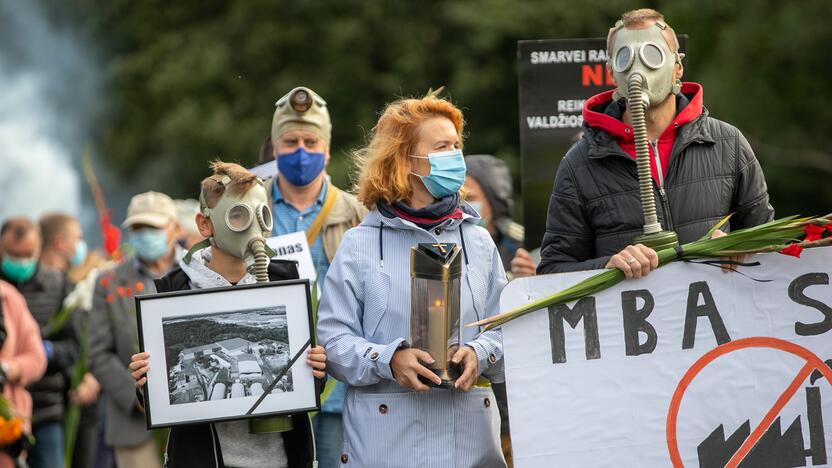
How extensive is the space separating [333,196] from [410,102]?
1.79m

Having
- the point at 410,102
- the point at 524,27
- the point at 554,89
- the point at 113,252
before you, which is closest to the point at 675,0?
the point at 524,27

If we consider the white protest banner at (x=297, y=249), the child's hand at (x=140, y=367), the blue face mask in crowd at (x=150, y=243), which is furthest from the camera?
the blue face mask in crowd at (x=150, y=243)

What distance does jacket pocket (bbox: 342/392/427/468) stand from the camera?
220 inches

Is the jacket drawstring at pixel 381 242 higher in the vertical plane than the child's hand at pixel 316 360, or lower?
higher

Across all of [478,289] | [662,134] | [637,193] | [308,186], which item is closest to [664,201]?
[637,193]

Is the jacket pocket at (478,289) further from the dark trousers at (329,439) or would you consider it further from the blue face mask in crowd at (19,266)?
the blue face mask in crowd at (19,266)

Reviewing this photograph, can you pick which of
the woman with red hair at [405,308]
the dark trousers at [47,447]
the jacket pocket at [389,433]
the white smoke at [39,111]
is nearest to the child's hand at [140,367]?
the woman with red hair at [405,308]

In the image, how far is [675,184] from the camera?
5559 mm

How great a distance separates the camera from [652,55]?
17.9 feet

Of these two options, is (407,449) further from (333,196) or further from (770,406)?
(333,196)

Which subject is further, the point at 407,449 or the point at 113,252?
the point at 113,252

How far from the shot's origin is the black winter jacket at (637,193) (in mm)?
5555

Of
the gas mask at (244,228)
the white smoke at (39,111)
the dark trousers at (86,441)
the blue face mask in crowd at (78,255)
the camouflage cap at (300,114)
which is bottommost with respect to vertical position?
the dark trousers at (86,441)

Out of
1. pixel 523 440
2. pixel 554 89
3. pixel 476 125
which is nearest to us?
pixel 523 440
